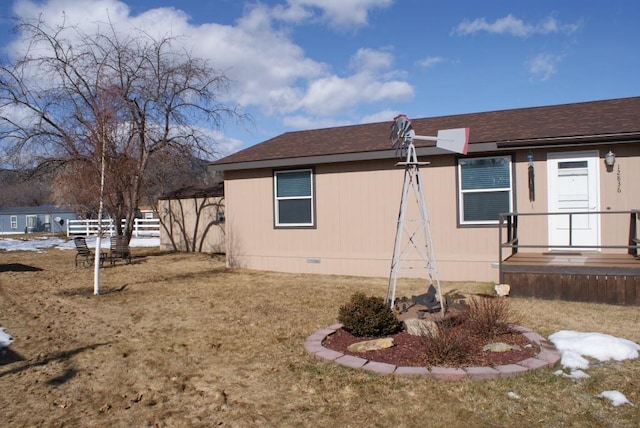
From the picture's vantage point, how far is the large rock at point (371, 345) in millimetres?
4875

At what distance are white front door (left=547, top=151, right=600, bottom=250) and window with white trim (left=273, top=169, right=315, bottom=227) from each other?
5.05 metres

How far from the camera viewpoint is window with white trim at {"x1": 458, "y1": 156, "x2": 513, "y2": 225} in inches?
372

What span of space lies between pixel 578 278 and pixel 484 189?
105 inches

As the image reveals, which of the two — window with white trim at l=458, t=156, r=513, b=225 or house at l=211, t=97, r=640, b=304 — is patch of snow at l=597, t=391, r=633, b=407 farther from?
window with white trim at l=458, t=156, r=513, b=225

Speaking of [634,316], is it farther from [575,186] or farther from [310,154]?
[310,154]

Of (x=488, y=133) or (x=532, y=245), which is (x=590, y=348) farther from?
(x=488, y=133)

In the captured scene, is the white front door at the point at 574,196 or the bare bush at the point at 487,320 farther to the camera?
the white front door at the point at 574,196

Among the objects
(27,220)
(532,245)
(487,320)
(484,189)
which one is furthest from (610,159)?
(27,220)

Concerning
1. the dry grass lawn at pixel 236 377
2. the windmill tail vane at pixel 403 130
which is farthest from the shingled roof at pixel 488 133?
the windmill tail vane at pixel 403 130

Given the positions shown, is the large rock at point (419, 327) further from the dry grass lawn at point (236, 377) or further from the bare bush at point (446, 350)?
the dry grass lawn at point (236, 377)

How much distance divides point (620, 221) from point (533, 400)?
644 cm

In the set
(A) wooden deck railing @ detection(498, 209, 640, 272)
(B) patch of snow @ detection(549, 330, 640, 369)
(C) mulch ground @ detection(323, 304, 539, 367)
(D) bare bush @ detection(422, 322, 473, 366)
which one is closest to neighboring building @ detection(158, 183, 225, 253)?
(A) wooden deck railing @ detection(498, 209, 640, 272)

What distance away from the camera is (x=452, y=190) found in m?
9.76

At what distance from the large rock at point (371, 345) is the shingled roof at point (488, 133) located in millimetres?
5562
